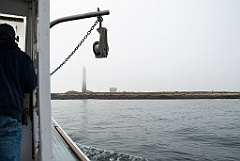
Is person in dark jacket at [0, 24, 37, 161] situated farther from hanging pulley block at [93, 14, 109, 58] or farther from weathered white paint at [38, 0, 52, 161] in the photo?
hanging pulley block at [93, 14, 109, 58]

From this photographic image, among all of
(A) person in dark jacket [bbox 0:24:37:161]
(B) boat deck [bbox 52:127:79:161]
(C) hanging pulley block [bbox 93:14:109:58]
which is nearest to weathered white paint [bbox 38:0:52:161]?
(A) person in dark jacket [bbox 0:24:37:161]

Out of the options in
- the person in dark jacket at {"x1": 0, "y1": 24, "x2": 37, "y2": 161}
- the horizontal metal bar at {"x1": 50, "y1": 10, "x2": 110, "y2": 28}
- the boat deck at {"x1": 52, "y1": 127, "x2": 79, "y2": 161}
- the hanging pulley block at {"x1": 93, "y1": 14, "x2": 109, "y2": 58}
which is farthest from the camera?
the boat deck at {"x1": 52, "y1": 127, "x2": 79, "y2": 161}

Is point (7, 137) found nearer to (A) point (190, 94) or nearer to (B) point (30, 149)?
(B) point (30, 149)

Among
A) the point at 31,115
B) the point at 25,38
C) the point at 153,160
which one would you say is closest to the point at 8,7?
the point at 25,38

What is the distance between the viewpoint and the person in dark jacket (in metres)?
1.98

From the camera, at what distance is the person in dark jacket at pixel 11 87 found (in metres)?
1.98

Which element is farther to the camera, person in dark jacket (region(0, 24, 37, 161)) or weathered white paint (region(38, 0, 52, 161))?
person in dark jacket (region(0, 24, 37, 161))

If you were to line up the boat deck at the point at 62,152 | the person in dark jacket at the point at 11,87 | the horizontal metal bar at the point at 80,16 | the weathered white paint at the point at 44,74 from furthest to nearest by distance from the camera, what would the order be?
the boat deck at the point at 62,152, the horizontal metal bar at the point at 80,16, the person in dark jacket at the point at 11,87, the weathered white paint at the point at 44,74

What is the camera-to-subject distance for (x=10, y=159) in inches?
80.2

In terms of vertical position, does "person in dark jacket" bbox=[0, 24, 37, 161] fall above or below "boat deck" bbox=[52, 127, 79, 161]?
above

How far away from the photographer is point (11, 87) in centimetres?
203

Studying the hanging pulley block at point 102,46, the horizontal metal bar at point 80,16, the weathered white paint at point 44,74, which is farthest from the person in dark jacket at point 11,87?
the horizontal metal bar at point 80,16

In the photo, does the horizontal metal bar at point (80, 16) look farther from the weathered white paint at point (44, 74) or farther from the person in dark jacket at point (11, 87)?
the weathered white paint at point (44, 74)

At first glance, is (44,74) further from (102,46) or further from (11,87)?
(102,46)
